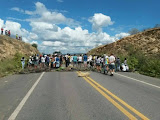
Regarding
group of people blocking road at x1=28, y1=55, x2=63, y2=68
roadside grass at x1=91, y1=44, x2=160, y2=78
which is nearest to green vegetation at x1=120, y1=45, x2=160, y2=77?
roadside grass at x1=91, y1=44, x2=160, y2=78

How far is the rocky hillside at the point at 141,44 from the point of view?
105ft

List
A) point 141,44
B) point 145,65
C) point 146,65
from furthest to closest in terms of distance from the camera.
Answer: point 141,44
point 145,65
point 146,65

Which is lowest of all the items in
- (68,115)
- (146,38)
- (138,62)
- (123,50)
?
(68,115)

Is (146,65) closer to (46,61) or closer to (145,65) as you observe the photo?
(145,65)

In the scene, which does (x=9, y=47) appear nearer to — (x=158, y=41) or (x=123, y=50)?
(x=123, y=50)

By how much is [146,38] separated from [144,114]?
33.1 m

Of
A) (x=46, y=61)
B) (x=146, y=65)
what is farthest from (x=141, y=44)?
(x=46, y=61)

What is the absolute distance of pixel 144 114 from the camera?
4926 mm

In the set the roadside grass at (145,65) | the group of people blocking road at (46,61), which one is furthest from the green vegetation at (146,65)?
the group of people blocking road at (46,61)

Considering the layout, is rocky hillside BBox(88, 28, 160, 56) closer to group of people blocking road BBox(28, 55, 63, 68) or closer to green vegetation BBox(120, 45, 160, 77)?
green vegetation BBox(120, 45, 160, 77)

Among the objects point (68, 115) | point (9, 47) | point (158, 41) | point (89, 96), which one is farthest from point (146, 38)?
point (68, 115)

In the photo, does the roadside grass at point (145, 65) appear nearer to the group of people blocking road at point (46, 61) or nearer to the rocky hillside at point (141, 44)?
the group of people blocking road at point (46, 61)

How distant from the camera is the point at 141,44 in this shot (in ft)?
115

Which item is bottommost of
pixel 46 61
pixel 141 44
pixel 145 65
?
pixel 145 65
